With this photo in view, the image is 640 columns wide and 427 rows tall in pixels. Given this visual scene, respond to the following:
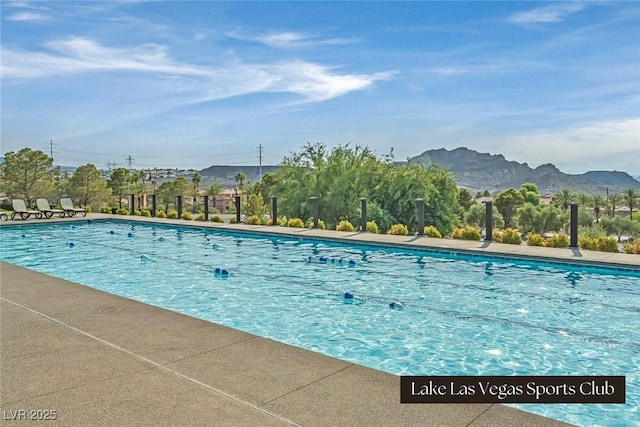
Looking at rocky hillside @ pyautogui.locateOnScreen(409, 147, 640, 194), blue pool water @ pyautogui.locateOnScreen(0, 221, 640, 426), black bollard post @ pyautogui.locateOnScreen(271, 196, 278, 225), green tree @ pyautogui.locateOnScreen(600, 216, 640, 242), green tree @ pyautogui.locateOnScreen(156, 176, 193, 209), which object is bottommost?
green tree @ pyautogui.locateOnScreen(600, 216, 640, 242)

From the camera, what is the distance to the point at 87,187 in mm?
35156

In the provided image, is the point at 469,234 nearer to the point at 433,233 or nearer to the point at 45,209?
the point at 433,233

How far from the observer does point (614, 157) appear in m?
23.6

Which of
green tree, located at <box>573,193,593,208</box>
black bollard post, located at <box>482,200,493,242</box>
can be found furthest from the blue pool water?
green tree, located at <box>573,193,593,208</box>

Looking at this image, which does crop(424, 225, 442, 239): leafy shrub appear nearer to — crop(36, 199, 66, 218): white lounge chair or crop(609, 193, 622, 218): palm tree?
crop(36, 199, 66, 218): white lounge chair

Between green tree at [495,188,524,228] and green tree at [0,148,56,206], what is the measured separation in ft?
163

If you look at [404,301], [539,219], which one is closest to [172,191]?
[539,219]

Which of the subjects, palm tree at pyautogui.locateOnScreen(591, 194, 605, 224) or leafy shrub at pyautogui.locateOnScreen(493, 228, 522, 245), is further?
palm tree at pyautogui.locateOnScreen(591, 194, 605, 224)

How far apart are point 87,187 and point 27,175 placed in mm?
3815

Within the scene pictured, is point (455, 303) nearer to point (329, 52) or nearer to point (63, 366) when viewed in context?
point (63, 366)

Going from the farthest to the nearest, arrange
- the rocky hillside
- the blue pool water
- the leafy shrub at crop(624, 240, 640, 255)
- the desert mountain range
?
the desert mountain range < the rocky hillside < the leafy shrub at crop(624, 240, 640, 255) < the blue pool water

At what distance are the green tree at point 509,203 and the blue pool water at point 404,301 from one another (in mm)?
52818

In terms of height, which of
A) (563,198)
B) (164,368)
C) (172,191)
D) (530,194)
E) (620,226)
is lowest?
(620,226)

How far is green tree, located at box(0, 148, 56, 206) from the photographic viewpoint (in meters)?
32.2
